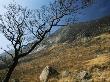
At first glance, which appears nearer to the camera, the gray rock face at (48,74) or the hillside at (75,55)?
the gray rock face at (48,74)

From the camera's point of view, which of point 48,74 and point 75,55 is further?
point 75,55

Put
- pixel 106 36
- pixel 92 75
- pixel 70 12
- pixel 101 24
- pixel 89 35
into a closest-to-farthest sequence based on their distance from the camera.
→ pixel 70 12
pixel 92 75
pixel 106 36
pixel 89 35
pixel 101 24

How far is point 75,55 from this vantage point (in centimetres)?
7681

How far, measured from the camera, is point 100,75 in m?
40.1

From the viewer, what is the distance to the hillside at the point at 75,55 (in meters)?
46.9

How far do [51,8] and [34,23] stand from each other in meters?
2.01

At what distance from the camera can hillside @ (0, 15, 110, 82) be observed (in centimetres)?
4694

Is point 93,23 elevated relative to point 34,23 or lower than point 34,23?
lower

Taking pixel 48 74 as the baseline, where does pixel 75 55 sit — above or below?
below

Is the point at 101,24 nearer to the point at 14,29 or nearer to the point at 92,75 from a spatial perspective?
the point at 92,75

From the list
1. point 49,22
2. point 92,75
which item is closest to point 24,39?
point 49,22

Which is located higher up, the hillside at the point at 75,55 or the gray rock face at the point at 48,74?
the gray rock face at the point at 48,74

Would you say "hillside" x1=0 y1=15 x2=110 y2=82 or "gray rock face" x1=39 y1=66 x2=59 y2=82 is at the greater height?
"gray rock face" x1=39 y1=66 x2=59 y2=82

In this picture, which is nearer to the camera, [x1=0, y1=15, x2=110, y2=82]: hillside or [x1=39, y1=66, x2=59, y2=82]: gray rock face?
[x1=39, y1=66, x2=59, y2=82]: gray rock face
